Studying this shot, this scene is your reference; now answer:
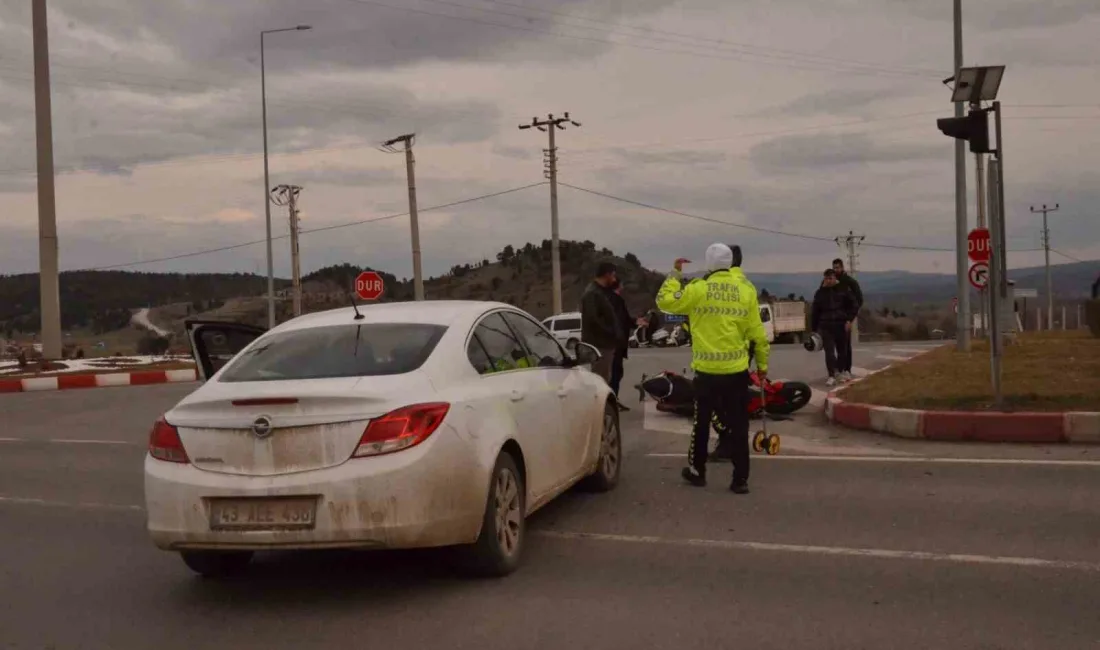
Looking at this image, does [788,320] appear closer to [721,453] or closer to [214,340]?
[721,453]

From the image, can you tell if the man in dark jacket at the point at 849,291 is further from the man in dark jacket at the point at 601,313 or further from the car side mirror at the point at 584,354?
the car side mirror at the point at 584,354

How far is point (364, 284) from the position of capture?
30.4 meters

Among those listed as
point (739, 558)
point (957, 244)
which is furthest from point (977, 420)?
point (957, 244)

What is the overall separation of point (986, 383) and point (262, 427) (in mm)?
9800

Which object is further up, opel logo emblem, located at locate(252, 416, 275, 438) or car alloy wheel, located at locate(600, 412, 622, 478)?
opel logo emblem, located at locate(252, 416, 275, 438)

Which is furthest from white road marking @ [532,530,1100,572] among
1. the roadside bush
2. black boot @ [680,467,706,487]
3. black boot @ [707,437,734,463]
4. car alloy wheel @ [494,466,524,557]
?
the roadside bush

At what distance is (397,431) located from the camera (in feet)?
16.3

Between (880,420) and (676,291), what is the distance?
388 centimetres

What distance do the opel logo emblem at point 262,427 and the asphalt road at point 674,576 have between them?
0.87m

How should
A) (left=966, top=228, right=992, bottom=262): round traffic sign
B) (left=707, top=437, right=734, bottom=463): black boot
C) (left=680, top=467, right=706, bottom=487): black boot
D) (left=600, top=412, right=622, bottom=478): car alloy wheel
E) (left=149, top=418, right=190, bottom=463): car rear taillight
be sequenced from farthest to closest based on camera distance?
(left=966, top=228, right=992, bottom=262): round traffic sign
(left=707, top=437, right=734, bottom=463): black boot
(left=680, top=467, right=706, bottom=487): black boot
(left=600, top=412, right=622, bottom=478): car alloy wheel
(left=149, top=418, right=190, bottom=463): car rear taillight

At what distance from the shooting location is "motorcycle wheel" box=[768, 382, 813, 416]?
38.5ft

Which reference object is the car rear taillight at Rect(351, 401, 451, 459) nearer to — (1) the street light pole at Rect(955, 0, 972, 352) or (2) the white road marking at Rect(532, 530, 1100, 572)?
(2) the white road marking at Rect(532, 530, 1100, 572)

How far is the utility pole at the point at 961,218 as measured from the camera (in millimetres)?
19422

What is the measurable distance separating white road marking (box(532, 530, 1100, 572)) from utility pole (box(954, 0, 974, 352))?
14.6 m
